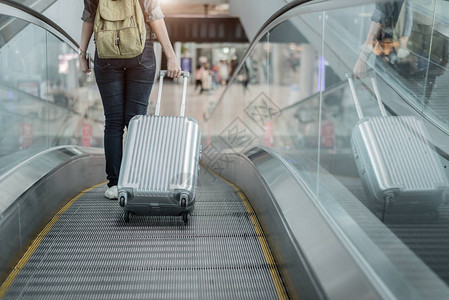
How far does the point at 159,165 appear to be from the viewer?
3.10 m

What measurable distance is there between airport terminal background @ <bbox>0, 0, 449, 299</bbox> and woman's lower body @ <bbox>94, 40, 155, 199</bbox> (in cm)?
40

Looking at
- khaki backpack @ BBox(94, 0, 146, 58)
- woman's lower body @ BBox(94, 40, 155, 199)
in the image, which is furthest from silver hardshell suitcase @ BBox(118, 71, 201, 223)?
khaki backpack @ BBox(94, 0, 146, 58)

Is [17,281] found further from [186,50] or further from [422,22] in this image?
[186,50]

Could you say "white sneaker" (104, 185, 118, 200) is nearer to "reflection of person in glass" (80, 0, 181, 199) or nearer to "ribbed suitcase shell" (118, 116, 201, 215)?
"reflection of person in glass" (80, 0, 181, 199)

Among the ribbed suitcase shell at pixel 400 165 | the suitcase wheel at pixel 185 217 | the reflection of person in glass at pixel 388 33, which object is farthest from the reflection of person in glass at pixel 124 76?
the ribbed suitcase shell at pixel 400 165

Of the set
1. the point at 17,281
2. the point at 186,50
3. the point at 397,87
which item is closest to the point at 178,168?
the point at 17,281

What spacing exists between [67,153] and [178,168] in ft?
Result: 4.60

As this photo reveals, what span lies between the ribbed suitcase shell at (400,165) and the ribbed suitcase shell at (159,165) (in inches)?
43.0

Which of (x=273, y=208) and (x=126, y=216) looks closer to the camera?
(x=273, y=208)

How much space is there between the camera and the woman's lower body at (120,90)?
341 cm

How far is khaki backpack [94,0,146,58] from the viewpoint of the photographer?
3166mm

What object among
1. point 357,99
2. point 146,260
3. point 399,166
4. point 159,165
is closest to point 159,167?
point 159,165

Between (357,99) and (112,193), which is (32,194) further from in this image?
(357,99)

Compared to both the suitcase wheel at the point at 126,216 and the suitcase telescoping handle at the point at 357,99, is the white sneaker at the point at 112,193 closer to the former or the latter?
the suitcase wheel at the point at 126,216
